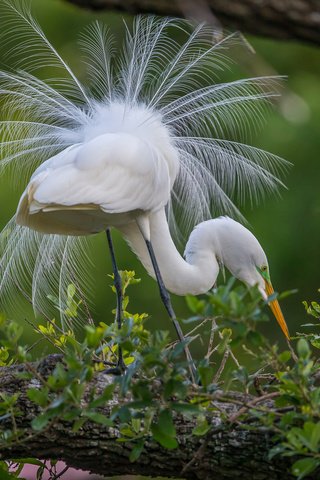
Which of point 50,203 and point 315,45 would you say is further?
point 50,203

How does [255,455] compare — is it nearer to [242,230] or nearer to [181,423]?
[181,423]

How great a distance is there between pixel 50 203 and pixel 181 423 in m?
0.80

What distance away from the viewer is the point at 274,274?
23.9ft

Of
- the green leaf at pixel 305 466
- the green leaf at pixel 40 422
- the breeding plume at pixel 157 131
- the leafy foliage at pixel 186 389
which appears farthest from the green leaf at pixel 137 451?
the breeding plume at pixel 157 131

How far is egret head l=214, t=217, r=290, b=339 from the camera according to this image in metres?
3.34

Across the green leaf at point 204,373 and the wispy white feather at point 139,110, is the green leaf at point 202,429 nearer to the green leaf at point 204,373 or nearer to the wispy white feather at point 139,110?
the green leaf at point 204,373

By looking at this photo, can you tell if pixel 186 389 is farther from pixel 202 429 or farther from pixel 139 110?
pixel 139 110

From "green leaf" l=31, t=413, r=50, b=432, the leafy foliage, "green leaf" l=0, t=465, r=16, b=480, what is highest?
the leafy foliage

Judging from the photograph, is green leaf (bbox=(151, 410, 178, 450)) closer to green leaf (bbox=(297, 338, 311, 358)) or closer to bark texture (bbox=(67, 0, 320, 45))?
green leaf (bbox=(297, 338, 311, 358))

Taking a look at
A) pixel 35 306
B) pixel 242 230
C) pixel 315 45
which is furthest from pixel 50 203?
pixel 315 45

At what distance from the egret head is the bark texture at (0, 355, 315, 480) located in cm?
107

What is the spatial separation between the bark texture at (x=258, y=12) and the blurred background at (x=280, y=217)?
482cm

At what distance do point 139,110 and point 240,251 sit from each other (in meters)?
0.63

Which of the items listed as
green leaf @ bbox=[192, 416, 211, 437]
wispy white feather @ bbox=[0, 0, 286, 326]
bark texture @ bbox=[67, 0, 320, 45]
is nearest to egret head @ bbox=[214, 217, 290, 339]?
wispy white feather @ bbox=[0, 0, 286, 326]
